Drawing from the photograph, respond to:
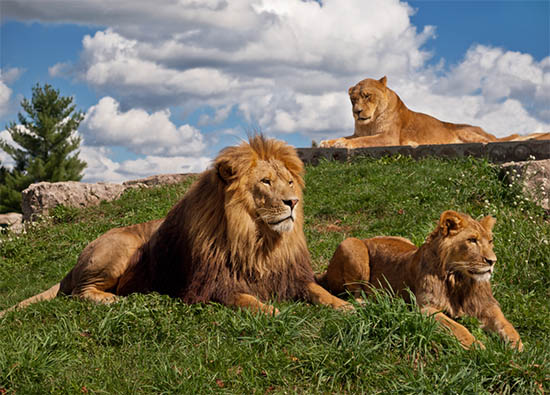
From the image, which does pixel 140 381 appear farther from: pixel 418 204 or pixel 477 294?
pixel 418 204

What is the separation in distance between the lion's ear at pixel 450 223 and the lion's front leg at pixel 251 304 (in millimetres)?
1519

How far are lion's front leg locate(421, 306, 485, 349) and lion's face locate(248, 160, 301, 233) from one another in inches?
52.2

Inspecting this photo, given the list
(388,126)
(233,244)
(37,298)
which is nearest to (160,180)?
(388,126)

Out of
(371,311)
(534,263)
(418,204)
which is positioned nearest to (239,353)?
(371,311)

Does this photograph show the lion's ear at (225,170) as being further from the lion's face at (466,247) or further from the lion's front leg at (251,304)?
the lion's face at (466,247)

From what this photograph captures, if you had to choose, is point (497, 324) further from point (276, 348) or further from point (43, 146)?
point (43, 146)

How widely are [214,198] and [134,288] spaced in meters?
1.37

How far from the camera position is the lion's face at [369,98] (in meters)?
14.0

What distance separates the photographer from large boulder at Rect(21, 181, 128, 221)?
12.7m

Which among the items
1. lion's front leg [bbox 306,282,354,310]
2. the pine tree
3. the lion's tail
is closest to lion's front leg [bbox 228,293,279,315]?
lion's front leg [bbox 306,282,354,310]

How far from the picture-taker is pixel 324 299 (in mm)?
5195

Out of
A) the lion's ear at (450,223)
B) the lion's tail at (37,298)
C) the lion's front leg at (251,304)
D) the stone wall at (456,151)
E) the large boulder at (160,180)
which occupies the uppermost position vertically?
the stone wall at (456,151)

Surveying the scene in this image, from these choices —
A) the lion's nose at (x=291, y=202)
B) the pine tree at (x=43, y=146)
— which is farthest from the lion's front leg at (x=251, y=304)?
the pine tree at (x=43, y=146)

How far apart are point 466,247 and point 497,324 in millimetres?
707
